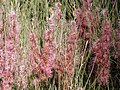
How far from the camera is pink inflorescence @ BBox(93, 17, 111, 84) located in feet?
4.14

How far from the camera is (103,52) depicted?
127cm

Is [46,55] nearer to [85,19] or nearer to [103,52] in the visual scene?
[103,52]

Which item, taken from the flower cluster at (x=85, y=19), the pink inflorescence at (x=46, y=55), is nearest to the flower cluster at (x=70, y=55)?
the pink inflorescence at (x=46, y=55)

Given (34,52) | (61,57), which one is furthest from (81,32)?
(34,52)

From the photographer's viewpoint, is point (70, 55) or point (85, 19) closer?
point (70, 55)

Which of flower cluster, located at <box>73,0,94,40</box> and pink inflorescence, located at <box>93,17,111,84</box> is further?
flower cluster, located at <box>73,0,94,40</box>

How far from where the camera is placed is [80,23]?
4.90 ft

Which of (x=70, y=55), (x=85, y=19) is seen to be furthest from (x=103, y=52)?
(x=85, y=19)

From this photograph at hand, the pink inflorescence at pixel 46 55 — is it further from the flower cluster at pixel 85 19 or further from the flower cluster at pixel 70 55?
the flower cluster at pixel 85 19

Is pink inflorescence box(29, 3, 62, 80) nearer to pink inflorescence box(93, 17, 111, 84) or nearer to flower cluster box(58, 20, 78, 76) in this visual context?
flower cluster box(58, 20, 78, 76)

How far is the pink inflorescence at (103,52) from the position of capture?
1262 millimetres

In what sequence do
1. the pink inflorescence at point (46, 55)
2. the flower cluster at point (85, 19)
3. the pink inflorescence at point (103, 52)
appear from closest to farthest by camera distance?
the pink inflorescence at point (46, 55)
the pink inflorescence at point (103, 52)
the flower cluster at point (85, 19)

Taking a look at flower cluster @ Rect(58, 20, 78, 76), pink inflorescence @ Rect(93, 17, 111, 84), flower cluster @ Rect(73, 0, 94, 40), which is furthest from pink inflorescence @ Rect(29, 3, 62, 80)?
flower cluster @ Rect(73, 0, 94, 40)

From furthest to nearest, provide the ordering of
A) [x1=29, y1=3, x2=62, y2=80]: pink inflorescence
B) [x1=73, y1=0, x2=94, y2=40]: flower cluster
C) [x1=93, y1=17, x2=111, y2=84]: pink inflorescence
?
[x1=73, y1=0, x2=94, y2=40]: flower cluster → [x1=93, y1=17, x2=111, y2=84]: pink inflorescence → [x1=29, y1=3, x2=62, y2=80]: pink inflorescence
